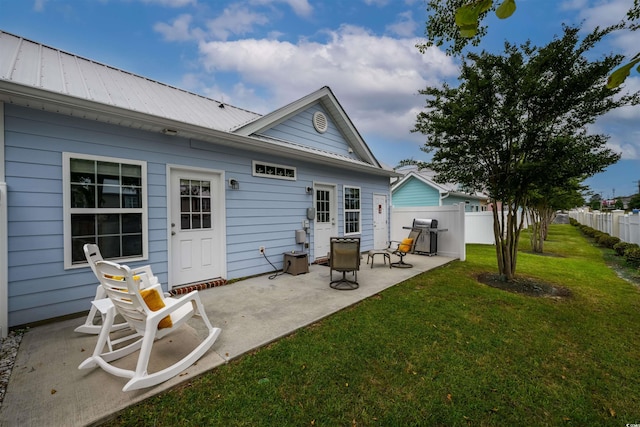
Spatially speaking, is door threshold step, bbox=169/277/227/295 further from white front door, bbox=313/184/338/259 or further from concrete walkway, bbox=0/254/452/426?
white front door, bbox=313/184/338/259

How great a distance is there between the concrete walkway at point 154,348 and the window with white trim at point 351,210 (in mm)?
2914

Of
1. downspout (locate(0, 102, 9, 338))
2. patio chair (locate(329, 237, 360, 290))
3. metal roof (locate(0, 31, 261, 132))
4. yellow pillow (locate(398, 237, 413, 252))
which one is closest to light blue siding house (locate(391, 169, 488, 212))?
yellow pillow (locate(398, 237, 413, 252))

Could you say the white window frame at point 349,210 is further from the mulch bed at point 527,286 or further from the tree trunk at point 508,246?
the tree trunk at point 508,246

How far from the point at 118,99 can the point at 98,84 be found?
0.58m

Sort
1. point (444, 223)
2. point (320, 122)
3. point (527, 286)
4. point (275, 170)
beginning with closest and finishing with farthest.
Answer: point (527, 286) < point (275, 170) < point (320, 122) < point (444, 223)

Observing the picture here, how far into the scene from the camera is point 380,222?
929cm

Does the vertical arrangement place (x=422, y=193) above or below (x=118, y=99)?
below

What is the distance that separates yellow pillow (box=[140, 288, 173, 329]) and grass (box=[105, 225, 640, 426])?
0.56 meters

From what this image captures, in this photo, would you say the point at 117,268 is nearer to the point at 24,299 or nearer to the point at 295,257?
the point at 24,299

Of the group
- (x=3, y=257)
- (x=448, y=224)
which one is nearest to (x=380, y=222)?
(x=448, y=224)

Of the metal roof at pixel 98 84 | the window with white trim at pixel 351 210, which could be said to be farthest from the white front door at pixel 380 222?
the metal roof at pixel 98 84

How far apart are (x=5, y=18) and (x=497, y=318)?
30.3 ft

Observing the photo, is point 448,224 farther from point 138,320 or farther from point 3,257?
point 3,257

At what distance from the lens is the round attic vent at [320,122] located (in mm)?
→ 7289
